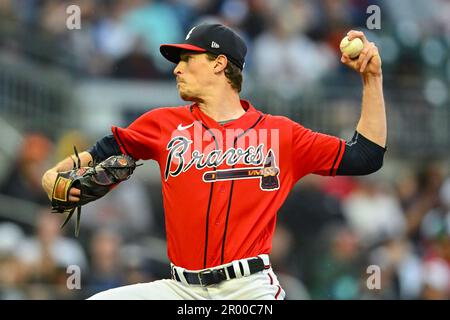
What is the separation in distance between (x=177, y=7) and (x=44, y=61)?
165 centimetres

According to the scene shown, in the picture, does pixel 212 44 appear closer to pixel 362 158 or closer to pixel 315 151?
pixel 315 151

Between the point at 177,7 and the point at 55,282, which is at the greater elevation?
the point at 177,7

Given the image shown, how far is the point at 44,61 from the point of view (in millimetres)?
11531

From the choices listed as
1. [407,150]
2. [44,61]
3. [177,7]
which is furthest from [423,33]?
[44,61]


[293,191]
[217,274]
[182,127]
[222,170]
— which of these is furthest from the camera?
[293,191]

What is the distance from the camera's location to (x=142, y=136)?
515 cm

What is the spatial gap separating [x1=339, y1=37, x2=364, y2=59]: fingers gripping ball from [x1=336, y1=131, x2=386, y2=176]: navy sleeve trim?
41 cm

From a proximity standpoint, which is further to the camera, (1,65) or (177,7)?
(177,7)

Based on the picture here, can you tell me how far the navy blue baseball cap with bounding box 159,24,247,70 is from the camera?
5156mm

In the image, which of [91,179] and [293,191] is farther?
[293,191]

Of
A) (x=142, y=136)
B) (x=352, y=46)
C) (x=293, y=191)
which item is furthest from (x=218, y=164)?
(x=293, y=191)

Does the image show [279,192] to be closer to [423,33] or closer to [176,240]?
[176,240]

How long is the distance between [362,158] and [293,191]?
17.2ft

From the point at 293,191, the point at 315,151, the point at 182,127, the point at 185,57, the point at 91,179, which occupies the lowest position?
the point at 293,191
